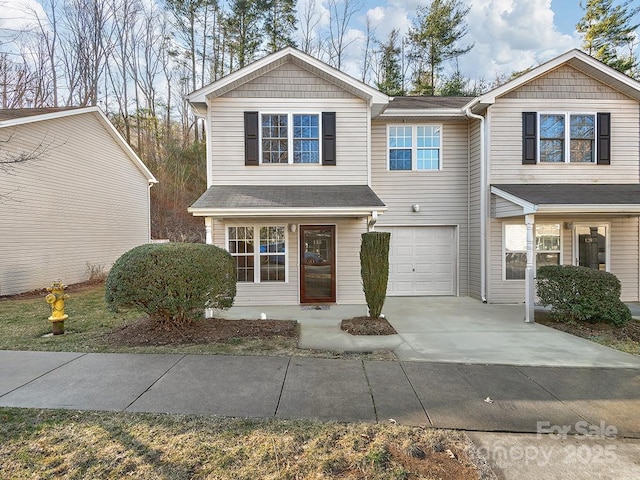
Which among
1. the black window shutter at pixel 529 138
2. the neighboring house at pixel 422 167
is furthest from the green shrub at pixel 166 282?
the black window shutter at pixel 529 138

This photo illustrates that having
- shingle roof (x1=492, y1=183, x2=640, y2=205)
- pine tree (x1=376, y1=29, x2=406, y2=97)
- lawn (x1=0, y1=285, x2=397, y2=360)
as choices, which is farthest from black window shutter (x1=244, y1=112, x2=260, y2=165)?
pine tree (x1=376, y1=29, x2=406, y2=97)

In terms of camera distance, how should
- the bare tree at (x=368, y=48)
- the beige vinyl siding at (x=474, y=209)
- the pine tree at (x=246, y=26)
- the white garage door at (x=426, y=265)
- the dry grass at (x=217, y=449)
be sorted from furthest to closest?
the bare tree at (x=368, y=48) → the pine tree at (x=246, y=26) → the white garage door at (x=426, y=265) → the beige vinyl siding at (x=474, y=209) → the dry grass at (x=217, y=449)

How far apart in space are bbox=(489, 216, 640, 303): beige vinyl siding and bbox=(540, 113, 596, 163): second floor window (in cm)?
175

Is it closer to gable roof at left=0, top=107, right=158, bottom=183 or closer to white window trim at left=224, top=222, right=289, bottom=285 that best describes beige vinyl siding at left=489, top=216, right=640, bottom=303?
white window trim at left=224, top=222, right=289, bottom=285

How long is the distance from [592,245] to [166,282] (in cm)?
1115

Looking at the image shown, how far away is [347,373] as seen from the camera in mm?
4402

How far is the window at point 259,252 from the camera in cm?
900

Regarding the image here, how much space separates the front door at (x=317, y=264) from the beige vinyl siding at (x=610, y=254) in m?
4.53

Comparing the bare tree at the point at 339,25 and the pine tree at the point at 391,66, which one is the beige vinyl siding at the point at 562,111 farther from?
the bare tree at the point at 339,25

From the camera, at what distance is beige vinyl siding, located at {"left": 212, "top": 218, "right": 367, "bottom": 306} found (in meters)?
8.91

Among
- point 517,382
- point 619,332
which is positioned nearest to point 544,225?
point 619,332

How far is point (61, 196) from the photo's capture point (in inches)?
469

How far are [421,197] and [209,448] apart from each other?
8891 millimetres

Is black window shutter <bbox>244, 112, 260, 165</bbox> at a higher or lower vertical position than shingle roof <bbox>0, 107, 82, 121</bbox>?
lower
